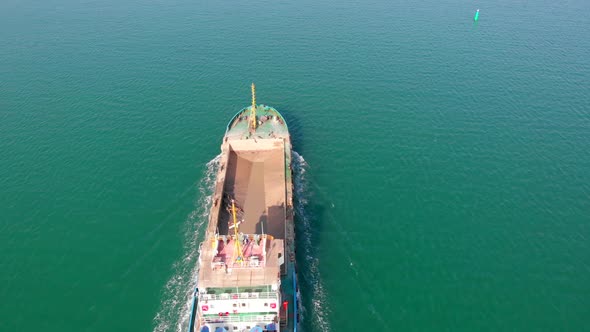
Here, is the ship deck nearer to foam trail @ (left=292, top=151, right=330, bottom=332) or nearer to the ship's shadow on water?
foam trail @ (left=292, top=151, right=330, bottom=332)

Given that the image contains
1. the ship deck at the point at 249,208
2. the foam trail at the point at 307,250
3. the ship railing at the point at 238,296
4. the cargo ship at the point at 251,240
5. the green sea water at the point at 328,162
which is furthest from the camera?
the green sea water at the point at 328,162

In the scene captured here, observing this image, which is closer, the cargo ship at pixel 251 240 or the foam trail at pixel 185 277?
the cargo ship at pixel 251 240

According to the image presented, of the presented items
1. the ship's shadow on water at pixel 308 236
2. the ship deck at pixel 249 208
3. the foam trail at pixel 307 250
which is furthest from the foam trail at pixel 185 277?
the foam trail at pixel 307 250

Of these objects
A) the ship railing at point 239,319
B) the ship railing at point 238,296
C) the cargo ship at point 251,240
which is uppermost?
the cargo ship at point 251,240

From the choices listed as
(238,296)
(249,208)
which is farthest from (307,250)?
(238,296)

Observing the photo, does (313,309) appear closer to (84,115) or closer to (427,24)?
(84,115)

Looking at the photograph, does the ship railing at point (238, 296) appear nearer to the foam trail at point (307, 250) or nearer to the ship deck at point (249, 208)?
the ship deck at point (249, 208)
